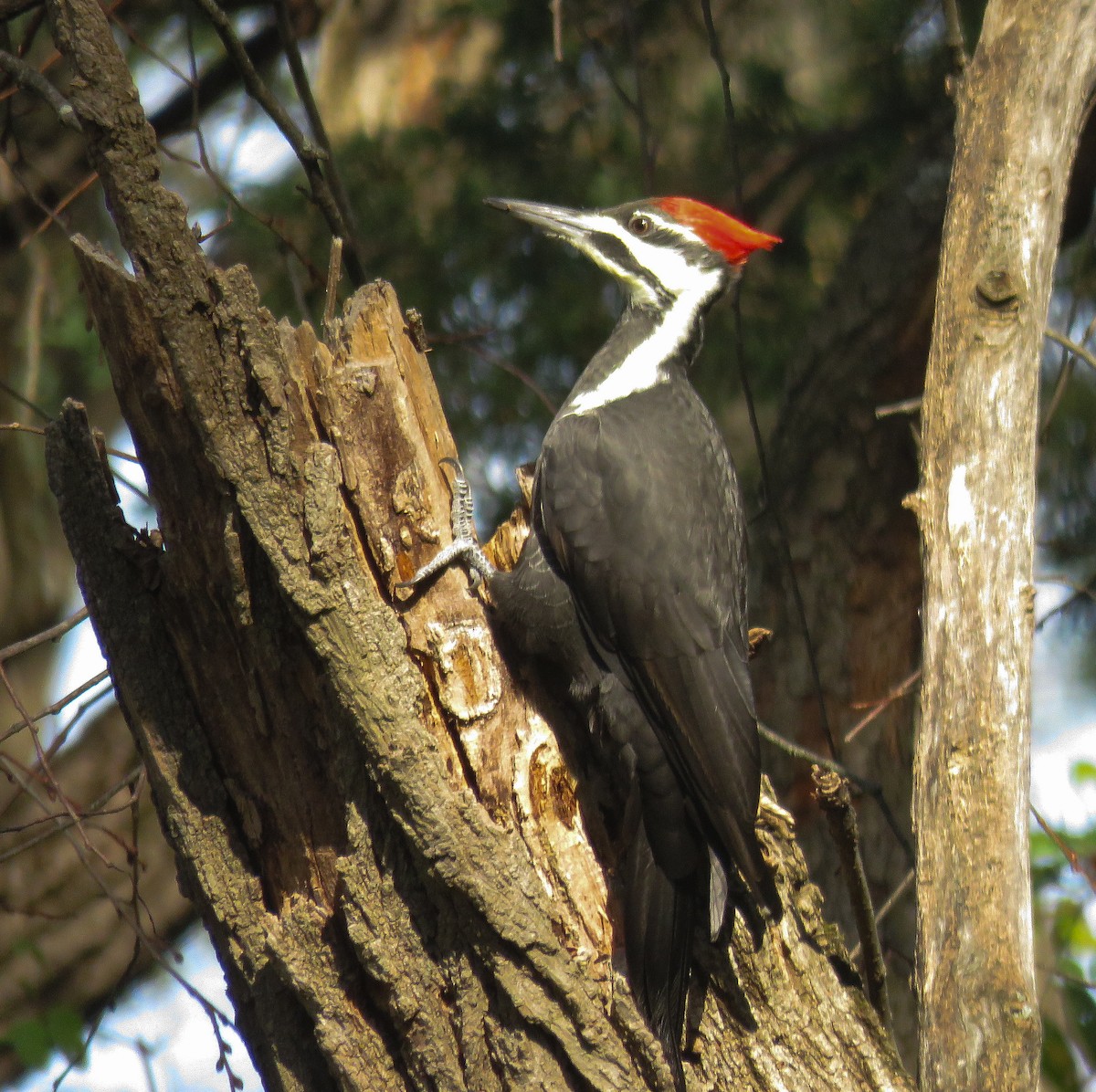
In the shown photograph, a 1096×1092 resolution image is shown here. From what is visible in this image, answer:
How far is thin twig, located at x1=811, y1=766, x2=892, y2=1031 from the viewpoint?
2.19m

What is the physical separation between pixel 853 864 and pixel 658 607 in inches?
27.3

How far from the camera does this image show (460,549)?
2598 millimetres

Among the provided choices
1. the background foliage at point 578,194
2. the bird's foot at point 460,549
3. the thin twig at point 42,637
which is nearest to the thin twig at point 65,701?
the thin twig at point 42,637

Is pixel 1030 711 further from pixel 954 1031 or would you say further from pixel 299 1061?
pixel 299 1061

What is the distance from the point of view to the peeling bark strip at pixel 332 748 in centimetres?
210

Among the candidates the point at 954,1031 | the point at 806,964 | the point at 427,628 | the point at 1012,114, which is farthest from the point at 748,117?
the point at 954,1031

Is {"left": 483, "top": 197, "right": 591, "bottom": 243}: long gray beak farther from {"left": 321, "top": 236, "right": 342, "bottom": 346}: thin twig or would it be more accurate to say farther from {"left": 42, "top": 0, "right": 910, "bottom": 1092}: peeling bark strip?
{"left": 42, "top": 0, "right": 910, "bottom": 1092}: peeling bark strip

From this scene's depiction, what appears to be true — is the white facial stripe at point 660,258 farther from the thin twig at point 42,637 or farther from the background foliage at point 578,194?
the thin twig at point 42,637

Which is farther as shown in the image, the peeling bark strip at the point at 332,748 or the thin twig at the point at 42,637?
the thin twig at the point at 42,637

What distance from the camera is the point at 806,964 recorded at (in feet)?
7.85

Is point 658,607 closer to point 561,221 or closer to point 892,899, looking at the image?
point 892,899

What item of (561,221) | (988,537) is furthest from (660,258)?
(988,537)

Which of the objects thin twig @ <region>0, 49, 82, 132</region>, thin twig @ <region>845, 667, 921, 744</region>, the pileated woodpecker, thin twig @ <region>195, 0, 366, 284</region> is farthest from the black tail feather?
thin twig @ <region>0, 49, 82, 132</region>

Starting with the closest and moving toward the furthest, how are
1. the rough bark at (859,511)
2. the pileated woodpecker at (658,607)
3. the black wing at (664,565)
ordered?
the pileated woodpecker at (658,607) < the black wing at (664,565) < the rough bark at (859,511)
